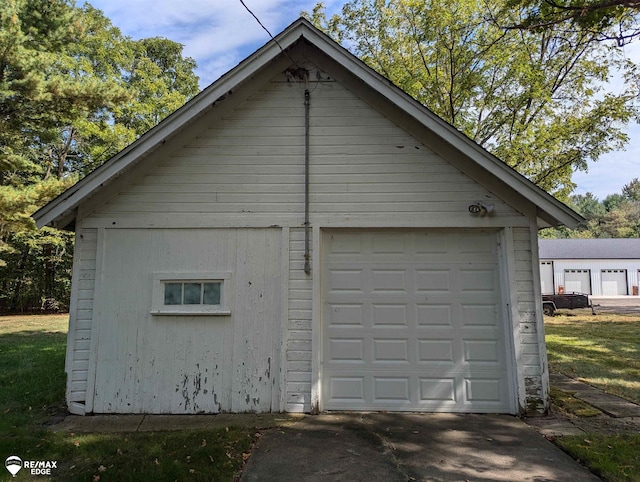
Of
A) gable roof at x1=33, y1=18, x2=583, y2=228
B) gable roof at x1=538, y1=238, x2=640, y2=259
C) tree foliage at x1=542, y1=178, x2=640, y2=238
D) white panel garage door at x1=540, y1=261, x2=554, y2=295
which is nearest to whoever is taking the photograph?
gable roof at x1=33, y1=18, x2=583, y2=228

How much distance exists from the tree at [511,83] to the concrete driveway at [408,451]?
10.6 m

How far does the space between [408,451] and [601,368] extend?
20.1 feet

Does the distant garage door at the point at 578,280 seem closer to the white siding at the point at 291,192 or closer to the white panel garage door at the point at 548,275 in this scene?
the white panel garage door at the point at 548,275

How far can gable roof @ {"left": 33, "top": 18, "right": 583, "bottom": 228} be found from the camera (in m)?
5.01

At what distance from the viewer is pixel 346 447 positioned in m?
4.12

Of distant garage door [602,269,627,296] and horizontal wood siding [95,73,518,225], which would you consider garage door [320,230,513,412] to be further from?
distant garage door [602,269,627,296]

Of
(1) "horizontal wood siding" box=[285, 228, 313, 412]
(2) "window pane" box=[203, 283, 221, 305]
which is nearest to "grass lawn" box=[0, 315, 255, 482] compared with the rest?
(1) "horizontal wood siding" box=[285, 228, 313, 412]

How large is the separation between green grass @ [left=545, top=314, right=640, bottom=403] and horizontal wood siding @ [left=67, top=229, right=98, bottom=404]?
25.0 feet

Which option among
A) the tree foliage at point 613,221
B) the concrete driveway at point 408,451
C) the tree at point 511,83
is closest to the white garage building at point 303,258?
the concrete driveway at point 408,451

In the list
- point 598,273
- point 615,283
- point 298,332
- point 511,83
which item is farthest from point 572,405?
point 615,283

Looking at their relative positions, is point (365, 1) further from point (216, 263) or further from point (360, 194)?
point (216, 263)

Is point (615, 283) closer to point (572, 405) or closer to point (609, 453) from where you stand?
point (572, 405)

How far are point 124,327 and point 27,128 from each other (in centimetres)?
1244

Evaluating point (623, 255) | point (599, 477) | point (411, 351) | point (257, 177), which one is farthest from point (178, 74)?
point (623, 255)
